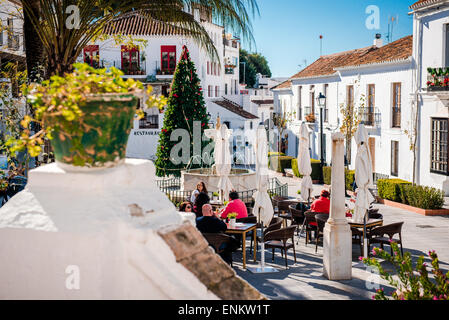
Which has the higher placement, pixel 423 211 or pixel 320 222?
pixel 320 222

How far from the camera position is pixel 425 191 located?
17922 mm

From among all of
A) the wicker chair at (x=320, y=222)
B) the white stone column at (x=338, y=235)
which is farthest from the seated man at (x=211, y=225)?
the wicker chair at (x=320, y=222)

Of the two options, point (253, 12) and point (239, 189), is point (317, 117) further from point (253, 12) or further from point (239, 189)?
point (253, 12)

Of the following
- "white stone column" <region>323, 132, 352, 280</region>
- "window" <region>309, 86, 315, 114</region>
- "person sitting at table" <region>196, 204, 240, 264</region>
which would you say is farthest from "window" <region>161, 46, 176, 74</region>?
"white stone column" <region>323, 132, 352, 280</region>

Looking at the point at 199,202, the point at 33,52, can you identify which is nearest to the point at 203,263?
the point at 33,52

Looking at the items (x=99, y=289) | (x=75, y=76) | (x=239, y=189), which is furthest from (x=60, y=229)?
(x=239, y=189)

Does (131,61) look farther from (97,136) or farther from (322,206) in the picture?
(97,136)

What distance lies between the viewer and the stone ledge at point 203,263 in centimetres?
269

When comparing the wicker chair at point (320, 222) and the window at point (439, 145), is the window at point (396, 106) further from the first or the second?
the wicker chair at point (320, 222)

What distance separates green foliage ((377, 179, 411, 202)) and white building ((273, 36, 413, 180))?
3.91m

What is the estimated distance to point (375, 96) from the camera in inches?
1085

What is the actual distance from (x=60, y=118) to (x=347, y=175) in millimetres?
21233

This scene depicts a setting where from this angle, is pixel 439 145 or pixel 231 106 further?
pixel 231 106

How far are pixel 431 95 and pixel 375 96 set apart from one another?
6153 millimetres
